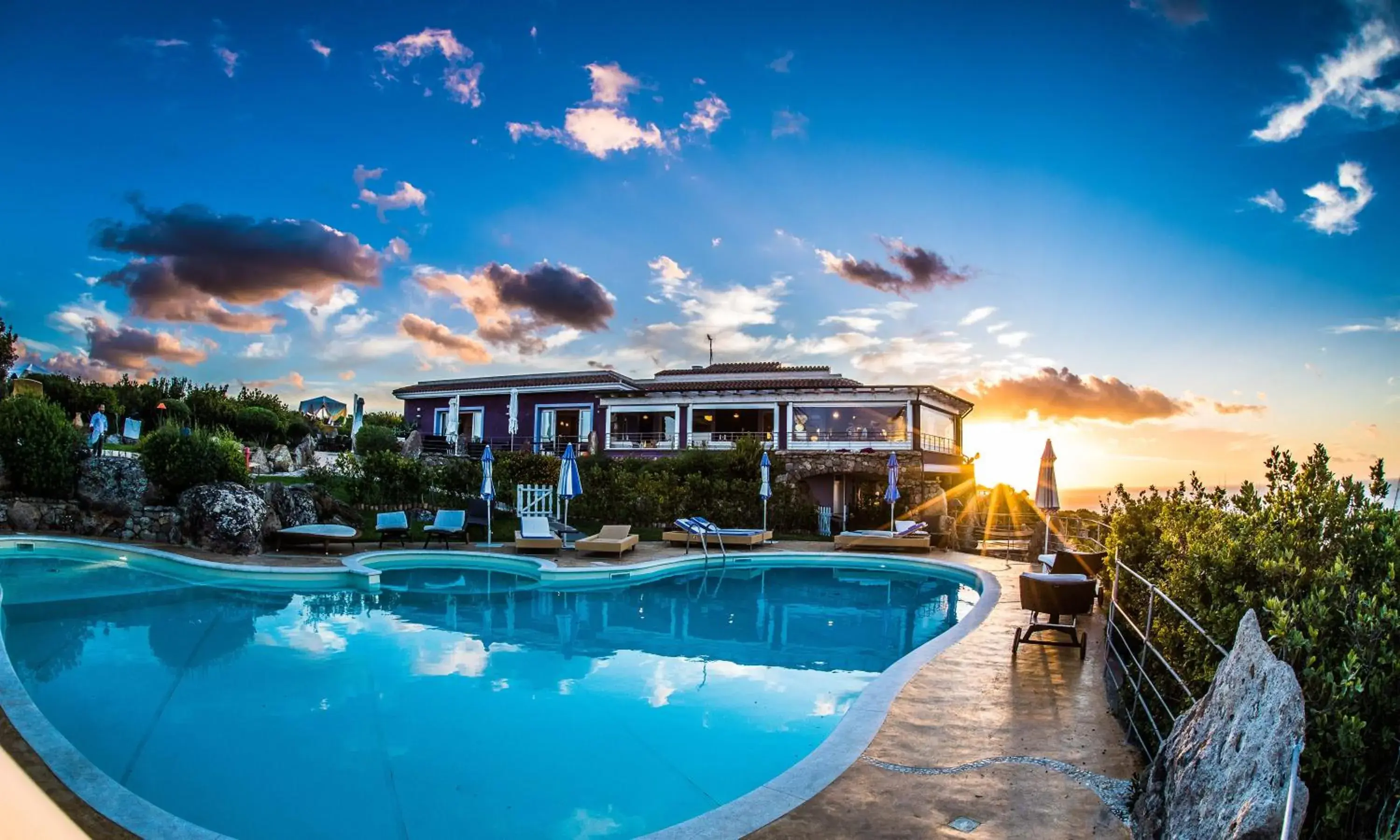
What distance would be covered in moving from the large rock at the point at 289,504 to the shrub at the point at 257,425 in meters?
24.8

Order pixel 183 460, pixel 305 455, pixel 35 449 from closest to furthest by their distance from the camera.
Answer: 1. pixel 35 449
2. pixel 183 460
3. pixel 305 455

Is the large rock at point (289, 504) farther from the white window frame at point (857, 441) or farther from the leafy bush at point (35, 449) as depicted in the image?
the white window frame at point (857, 441)

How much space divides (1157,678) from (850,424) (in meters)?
23.5

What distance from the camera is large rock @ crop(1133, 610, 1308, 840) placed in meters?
2.69

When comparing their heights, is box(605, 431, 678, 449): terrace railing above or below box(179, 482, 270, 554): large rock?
above

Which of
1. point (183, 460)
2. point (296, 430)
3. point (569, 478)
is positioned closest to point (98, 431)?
point (183, 460)

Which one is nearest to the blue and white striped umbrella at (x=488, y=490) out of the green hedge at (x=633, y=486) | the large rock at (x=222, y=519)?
the green hedge at (x=633, y=486)

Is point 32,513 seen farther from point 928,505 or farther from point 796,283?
point 928,505

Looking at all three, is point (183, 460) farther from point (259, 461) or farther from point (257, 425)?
point (257, 425)

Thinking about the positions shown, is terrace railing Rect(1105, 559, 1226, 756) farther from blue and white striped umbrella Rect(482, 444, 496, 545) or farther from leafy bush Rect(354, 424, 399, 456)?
leafy bush Rect(354, 424, 399, 456)

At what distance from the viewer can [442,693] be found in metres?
7.57

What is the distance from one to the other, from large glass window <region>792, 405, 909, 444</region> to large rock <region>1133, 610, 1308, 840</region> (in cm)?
2391

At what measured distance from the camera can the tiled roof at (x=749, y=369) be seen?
116 ft

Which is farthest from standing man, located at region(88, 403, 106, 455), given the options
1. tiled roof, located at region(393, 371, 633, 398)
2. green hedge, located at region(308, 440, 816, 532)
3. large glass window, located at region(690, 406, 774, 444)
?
large glass window, located at region(690, 406, 774, 444)
